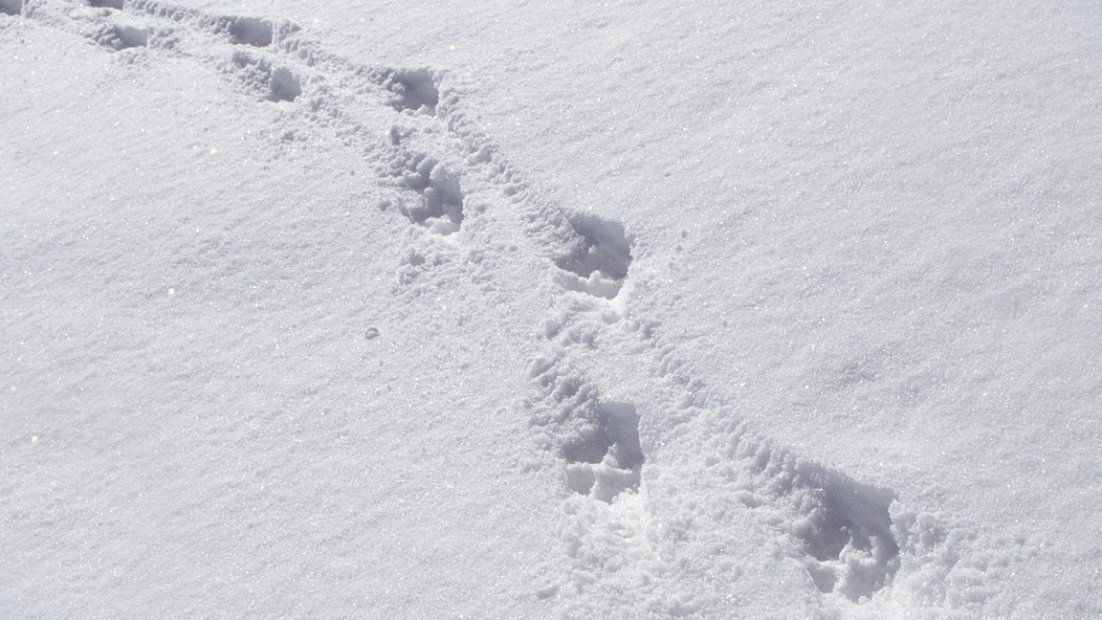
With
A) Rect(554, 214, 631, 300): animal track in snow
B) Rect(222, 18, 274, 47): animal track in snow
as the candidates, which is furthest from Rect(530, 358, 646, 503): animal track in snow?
Rect(222, 18, 274, 47): animal track in snow

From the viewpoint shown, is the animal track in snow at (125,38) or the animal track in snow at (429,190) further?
the animal track in snow at (125,38)

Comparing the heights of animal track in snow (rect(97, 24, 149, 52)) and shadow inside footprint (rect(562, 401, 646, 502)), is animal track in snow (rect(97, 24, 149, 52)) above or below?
above

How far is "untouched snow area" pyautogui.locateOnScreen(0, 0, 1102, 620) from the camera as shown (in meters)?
1.84

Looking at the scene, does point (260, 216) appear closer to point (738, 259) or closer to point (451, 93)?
point (451, 93)

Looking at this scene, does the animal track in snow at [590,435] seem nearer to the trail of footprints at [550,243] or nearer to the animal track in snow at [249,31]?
the trail of footprints at [550,243]

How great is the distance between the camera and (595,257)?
240 centimetres

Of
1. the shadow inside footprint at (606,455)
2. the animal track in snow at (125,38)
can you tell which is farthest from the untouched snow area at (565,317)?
the animal track in snow at (125,38)

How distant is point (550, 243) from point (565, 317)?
9.6 inches

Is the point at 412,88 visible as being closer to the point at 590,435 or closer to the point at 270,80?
the point at 270,80

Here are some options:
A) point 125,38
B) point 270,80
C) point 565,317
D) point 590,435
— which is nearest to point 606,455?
point 590,435

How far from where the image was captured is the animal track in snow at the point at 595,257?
2.34m

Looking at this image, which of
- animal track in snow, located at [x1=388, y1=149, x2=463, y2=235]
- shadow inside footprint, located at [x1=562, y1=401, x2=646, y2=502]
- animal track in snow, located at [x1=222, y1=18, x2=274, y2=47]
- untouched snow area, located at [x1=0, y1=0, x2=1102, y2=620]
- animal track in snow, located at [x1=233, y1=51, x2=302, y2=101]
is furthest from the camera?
animal track in snow, located at [x1=222, y1=18, x2=274, y2=47]

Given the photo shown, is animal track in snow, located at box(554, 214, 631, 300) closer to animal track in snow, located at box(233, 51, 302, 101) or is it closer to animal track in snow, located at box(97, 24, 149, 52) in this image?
animal track in snow, located at box(233, 51, 302, 101)

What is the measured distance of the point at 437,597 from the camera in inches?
71.6
